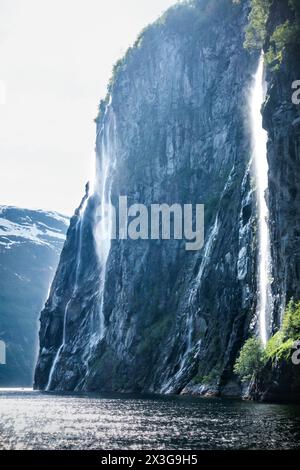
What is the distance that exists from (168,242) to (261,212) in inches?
1304

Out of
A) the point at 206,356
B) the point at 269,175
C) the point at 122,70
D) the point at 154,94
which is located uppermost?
the point at 122,70

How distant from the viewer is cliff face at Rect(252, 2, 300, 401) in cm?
6097

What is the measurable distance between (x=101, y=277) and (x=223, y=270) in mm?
48119

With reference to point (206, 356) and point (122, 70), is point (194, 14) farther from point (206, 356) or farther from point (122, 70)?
point (206, 356)

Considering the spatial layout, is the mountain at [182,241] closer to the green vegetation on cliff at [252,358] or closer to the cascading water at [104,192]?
the cascading water at [104,192]

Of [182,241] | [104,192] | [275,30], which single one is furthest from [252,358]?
[104,192]

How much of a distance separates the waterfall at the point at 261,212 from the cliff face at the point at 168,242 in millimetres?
2692

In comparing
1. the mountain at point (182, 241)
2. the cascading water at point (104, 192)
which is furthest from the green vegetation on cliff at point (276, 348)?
the cascading water at point (104, 192)

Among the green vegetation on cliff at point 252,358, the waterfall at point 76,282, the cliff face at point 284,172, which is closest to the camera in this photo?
the green vegetation on cliff at point 252,358

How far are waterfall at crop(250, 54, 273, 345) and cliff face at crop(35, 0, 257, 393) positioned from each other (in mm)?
2692

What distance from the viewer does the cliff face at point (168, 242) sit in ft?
283

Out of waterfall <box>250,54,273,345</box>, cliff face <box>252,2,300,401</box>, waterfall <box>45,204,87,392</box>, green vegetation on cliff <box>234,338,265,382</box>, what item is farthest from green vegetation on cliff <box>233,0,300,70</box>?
waterfall <box>45,204,87,392</box>
